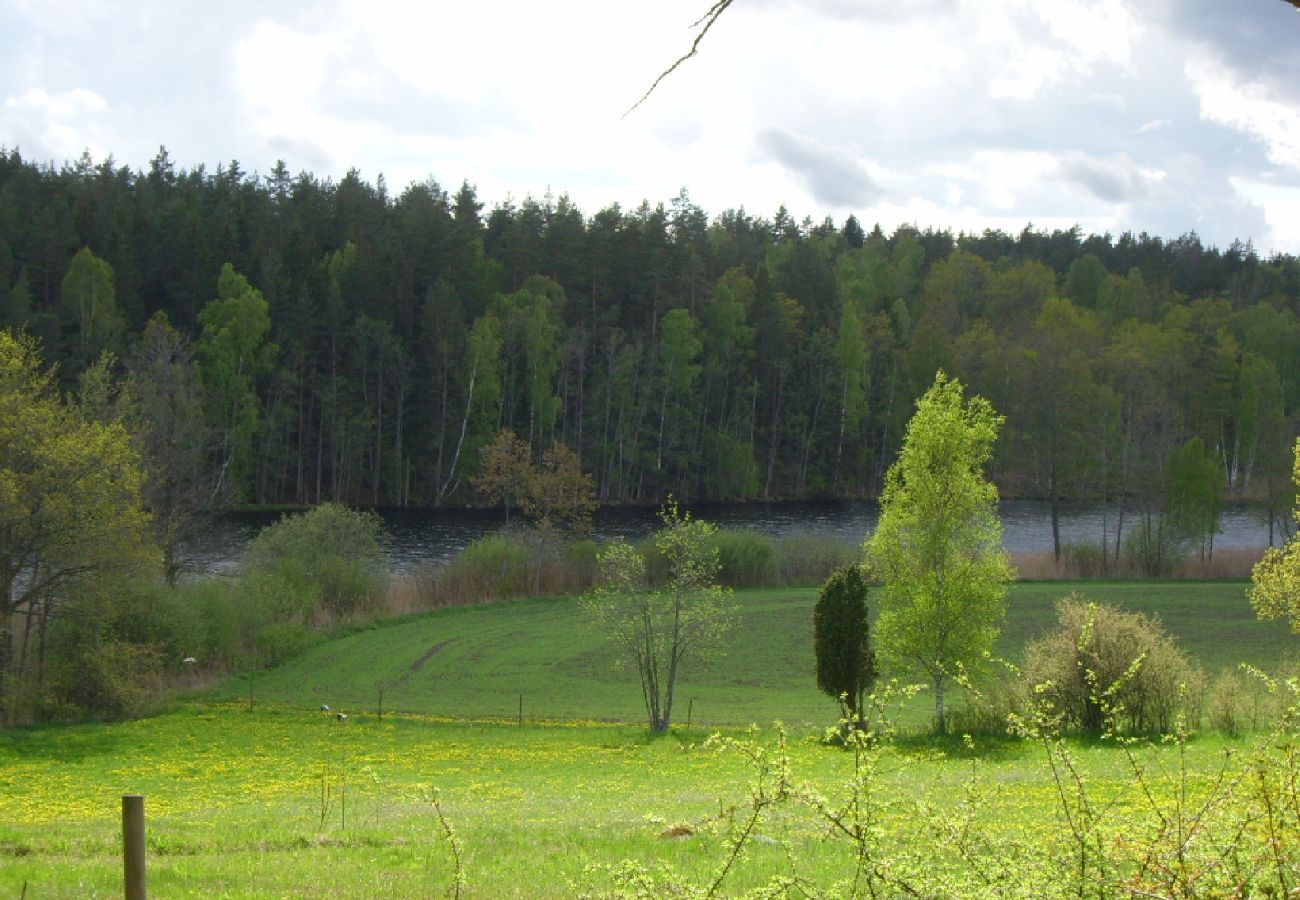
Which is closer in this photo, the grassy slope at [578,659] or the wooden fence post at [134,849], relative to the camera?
the wooden fence post at [134,849]

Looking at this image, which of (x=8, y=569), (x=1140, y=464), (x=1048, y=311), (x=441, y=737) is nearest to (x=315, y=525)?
(x=8, y=569)

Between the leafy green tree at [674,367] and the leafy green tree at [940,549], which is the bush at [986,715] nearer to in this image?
the leafy green tree at [940,549]

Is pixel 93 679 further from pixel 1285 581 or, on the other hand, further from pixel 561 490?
pixel 561 490

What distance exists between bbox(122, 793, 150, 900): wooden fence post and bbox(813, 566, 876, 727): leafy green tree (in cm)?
2469

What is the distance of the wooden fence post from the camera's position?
5.11 m

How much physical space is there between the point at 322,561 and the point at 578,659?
12.4 metres

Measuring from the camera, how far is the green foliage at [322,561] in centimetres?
4538

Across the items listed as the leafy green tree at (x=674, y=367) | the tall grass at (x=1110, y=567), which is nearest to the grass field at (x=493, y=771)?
the tall grass at (x=1110, y=567)

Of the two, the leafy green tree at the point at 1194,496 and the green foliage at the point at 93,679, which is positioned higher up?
the leafy green tree at the point at 1194,496

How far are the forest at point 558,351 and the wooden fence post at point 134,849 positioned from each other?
64223mm

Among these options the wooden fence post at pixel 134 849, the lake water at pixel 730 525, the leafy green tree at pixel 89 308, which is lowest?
the lake water at pixel 730 525

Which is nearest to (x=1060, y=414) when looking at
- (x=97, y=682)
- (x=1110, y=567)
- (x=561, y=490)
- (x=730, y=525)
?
(x=1110, y=567)

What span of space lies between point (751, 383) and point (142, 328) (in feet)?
170

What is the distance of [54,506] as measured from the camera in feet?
97.4
